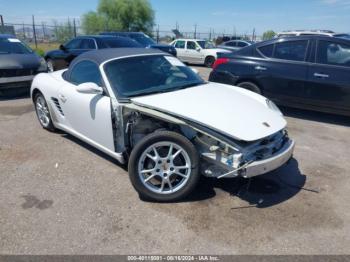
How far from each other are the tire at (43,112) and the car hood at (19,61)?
9.41 ft

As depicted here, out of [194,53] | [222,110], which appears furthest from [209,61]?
[222,110]

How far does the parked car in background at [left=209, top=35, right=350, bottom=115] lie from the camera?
18.8ft

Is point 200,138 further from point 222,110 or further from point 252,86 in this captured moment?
point 252,86

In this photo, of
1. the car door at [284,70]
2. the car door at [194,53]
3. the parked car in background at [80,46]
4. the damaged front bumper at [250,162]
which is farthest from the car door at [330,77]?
the car door at [194,53]

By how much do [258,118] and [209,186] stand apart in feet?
3.14

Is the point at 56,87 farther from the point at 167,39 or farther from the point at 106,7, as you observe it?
the point at 106,7

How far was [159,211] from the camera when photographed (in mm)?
3145

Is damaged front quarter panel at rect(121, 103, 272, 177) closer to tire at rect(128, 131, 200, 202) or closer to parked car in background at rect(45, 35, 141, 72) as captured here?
tire at rect(128, 131, 200, 202)

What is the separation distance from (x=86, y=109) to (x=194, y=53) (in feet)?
42.9

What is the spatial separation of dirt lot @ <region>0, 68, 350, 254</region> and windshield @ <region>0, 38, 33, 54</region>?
487 cm

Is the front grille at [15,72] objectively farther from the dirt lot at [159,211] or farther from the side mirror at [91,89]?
the side mirror at [91,89]

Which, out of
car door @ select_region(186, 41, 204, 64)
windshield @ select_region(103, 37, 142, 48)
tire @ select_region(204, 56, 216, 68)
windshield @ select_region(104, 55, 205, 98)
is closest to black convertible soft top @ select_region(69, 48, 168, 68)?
windshield @ select_region(104, 55, 205, 98)

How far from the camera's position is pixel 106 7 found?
114ft

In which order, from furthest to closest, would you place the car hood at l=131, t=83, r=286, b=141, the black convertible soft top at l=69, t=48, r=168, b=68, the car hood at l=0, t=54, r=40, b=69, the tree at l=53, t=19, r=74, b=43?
the tree at l=53, t=19, r=74, b=43, the car hood at l=0, t=54, r=40, b=69, the black convertible soft top at l=69, t=48, r=168, b=68, the car hood at l=131, t=83, r=286, b=141
